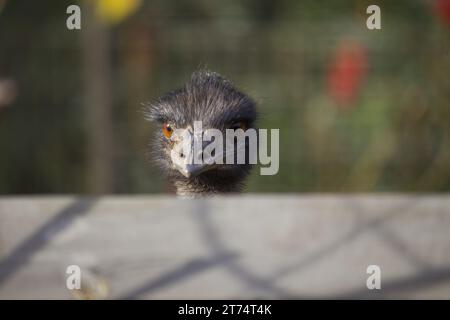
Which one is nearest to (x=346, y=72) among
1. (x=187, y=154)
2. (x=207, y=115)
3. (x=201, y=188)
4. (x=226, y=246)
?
(x=201, y=188)

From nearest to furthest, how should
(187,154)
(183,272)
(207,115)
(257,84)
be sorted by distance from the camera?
(183,272)
(187,154)
(207,115)
(257,84)

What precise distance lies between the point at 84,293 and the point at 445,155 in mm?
3069

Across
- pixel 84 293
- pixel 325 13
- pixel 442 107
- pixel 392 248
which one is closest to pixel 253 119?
pixel 392 248

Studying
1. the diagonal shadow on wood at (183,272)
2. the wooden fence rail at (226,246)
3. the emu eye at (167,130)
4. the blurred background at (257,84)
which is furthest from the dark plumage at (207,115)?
the blurred background at (257,84)

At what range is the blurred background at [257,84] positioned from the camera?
4.11m

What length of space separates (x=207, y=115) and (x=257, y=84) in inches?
86.7

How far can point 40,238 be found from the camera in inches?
59.9

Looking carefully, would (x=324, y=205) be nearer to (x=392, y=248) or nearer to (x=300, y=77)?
(x=392, y=248)

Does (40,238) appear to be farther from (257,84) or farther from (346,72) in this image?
(257,84)

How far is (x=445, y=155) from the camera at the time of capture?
409 centimetres

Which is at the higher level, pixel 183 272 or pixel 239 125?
pixel 239 125

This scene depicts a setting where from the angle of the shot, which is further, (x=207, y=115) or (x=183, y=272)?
(x=207, y=115)

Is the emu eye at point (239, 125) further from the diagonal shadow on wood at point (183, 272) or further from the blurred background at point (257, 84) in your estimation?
the blurred background at point (257, 84)

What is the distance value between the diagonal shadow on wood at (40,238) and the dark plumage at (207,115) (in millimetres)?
356
